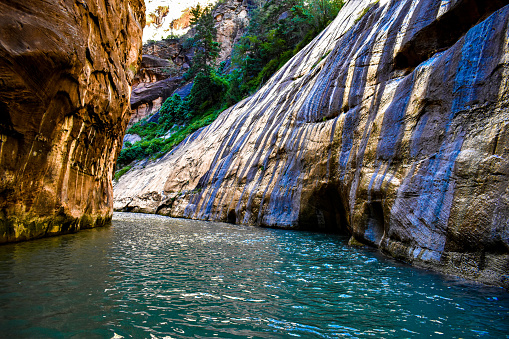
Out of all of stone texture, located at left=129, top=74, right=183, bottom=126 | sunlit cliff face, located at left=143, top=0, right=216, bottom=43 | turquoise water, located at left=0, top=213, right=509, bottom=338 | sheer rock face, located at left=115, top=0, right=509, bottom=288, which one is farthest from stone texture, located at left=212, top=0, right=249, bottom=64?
turquoise water, located at left=0, top=213, right=509, bottom=338

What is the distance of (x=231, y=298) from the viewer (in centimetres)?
427

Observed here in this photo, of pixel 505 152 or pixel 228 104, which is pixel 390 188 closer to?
pixel 505 152

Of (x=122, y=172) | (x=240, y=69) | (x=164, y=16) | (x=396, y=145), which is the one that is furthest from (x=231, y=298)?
(x=164, y=16)

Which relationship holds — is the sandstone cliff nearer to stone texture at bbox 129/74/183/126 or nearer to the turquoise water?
stone texture at bbox 129/74/183/126

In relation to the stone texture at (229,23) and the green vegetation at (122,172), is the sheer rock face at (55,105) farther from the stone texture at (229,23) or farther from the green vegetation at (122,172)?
the stone texture at (229,23)

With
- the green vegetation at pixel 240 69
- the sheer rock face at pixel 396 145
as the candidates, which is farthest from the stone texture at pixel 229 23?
the sheer rock face at pixel 396 145

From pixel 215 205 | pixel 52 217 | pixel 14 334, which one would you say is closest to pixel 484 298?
pixel 14 334

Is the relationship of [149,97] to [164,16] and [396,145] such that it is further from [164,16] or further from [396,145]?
[396,145]

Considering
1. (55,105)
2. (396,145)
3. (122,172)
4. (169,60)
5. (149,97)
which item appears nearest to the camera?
(55,105)

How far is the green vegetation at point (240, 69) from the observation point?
30119 mm

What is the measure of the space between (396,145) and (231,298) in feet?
20.0

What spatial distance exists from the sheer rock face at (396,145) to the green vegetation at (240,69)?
1111cm

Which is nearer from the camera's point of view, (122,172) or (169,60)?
(122,172)

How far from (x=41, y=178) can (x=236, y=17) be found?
57454 millimetres
